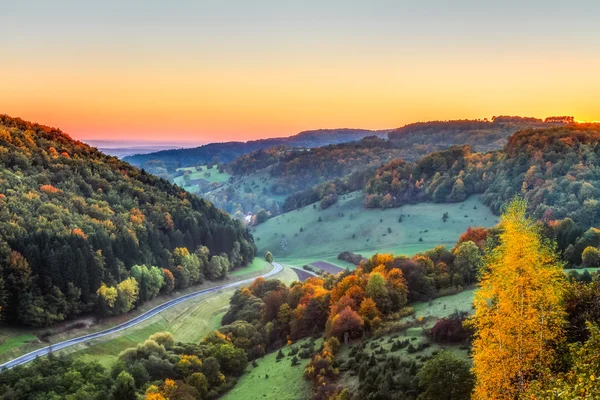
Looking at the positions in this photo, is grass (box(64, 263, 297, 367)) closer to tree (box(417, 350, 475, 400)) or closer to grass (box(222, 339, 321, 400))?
grass (box(222, 339, 321, 400))

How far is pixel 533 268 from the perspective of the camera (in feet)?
81.1

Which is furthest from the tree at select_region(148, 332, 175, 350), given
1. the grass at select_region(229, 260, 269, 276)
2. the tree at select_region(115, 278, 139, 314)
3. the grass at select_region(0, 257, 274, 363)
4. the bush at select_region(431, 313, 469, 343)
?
the grass at select_region(229, 260, 269, 276)

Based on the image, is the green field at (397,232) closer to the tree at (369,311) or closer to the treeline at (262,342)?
the treeline at (262,342)

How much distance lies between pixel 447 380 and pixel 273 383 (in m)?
25.7

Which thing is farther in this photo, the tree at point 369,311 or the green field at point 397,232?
the green field at point 397,232

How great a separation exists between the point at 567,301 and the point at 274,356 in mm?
42278

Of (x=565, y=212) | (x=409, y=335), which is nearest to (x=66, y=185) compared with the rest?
(x=409, y=335)

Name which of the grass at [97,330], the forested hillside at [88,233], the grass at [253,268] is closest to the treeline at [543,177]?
the grass at [253,268]

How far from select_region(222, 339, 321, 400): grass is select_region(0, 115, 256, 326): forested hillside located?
33.9 metres

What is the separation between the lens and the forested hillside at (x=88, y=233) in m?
79.8

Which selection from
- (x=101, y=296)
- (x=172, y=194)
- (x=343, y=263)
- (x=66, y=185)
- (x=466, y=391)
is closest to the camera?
(x=466, y=391)

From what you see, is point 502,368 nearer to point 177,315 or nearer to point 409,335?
point 409,335

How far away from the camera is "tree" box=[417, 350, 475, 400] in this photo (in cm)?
3331

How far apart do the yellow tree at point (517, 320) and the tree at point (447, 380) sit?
839 centimetres
